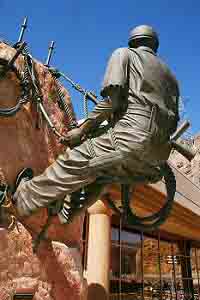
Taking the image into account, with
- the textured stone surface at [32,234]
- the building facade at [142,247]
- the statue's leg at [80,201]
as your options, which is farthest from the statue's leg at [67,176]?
the building facade at [142,247]

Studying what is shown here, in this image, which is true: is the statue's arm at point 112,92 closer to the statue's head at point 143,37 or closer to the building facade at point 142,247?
the statue's head at point 143,37

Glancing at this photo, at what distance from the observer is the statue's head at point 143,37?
2.46 metres

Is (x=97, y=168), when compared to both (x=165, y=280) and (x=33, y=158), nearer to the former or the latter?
(x=33, y=158)

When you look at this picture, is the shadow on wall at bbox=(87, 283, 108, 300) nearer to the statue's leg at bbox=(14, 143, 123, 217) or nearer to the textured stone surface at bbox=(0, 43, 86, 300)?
the textured stone surface at bbox=(0, 43, 86, 300)

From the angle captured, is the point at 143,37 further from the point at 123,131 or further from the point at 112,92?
the point at 123,131

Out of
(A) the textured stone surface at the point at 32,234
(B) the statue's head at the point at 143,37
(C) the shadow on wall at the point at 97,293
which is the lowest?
(C) the shadow on wall at the point at 97,293

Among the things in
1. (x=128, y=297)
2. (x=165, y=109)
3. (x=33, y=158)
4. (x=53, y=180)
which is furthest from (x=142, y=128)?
(x=128, y=297)

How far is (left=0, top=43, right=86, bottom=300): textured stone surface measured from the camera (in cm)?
249

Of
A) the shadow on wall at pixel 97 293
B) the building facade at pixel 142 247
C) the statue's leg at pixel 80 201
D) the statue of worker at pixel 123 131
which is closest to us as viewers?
the statue of worker at pixel 123 131

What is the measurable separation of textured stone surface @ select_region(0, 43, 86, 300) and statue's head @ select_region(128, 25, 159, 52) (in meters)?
1.13

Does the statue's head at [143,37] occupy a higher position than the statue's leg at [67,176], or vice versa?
the statue's head at [143,37]

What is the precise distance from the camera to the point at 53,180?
2.28 metres

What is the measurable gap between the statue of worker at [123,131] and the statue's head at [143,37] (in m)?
0.10

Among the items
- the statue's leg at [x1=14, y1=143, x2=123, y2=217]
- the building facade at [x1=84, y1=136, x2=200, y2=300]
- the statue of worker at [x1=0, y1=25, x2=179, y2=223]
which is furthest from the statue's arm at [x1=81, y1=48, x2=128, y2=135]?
the building facade at [x1=84, y1=136, x2=200, y2=300]
